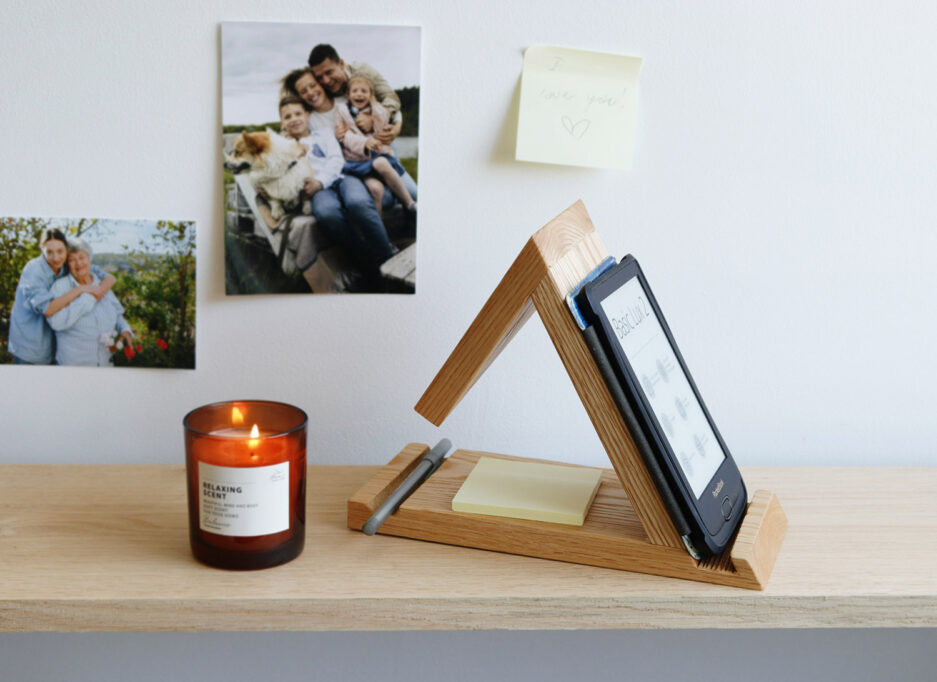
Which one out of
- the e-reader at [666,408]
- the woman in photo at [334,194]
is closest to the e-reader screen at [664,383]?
the e-reader at [666,408]

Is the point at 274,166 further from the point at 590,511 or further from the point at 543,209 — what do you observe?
the point at 590,511

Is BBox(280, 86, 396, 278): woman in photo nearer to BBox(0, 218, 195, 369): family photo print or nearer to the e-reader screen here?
BBox(0, 218, 195, 369): family photo print

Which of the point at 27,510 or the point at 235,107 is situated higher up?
the point at 235,107

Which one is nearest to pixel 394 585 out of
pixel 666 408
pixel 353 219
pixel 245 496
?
pixel 245 496

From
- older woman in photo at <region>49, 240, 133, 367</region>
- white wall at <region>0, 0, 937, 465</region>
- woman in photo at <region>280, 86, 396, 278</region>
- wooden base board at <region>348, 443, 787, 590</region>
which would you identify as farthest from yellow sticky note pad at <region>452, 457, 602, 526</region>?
older woman in photo at <region>49, 240, 133, 367</region>

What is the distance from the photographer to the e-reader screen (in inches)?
26.0

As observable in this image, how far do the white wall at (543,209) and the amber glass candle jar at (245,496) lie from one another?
0.80 feet

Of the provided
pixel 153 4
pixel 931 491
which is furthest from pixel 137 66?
pixel 931 491

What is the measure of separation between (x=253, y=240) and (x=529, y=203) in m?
0.27

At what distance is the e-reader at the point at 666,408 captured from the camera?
64cm

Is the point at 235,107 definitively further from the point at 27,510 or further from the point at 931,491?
the point at 931,491

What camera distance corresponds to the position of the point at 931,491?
2.73 feet

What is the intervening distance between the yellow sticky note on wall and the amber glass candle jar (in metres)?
0.37

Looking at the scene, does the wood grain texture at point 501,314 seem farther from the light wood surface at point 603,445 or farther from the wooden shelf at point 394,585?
the wooden shelf at point 394,585
